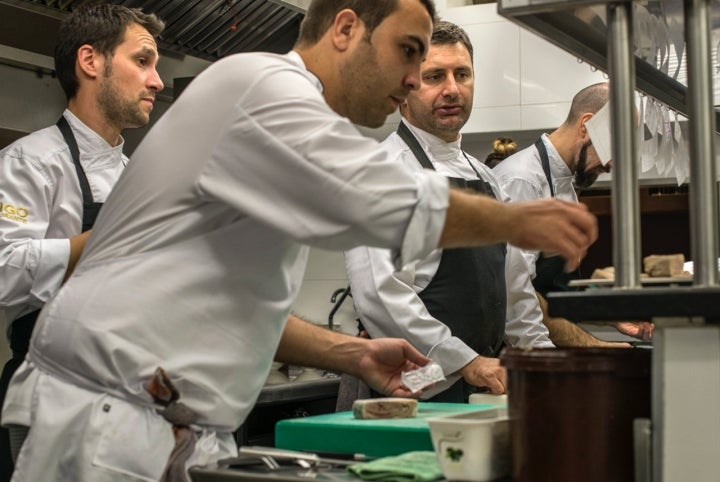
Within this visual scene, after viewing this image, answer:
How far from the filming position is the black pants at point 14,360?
2.38 metres

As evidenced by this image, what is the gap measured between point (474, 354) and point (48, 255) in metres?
1.00

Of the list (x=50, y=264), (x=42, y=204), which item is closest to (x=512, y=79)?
(x=42, y=204)

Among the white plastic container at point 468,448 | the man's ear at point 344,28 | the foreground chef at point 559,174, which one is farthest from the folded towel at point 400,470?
the foreground chef at point 559,174

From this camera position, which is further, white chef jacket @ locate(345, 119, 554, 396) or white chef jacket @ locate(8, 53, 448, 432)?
white chef jacket @ locate(345, 119, 554, 396)

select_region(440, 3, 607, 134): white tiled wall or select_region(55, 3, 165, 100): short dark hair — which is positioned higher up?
select_region(440, 3, 607, 134): white tiled wall

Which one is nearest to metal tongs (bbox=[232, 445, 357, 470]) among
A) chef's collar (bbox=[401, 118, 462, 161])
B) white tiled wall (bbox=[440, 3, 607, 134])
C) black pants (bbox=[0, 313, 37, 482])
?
black pants (bbox=[0, 313, 37, 482])

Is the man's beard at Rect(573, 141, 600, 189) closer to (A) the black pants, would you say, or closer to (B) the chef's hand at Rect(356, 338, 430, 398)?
Answer: (B) the chef's hand at Rect(356, 338, 430, 398)

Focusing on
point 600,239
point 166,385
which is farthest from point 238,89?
point 600,239

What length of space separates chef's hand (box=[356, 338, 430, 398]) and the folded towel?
0.49 m

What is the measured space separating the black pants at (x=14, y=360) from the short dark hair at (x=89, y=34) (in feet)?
1.99

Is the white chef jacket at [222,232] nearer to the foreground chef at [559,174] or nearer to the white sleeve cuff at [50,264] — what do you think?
the white sleeve cuff at [50,264]

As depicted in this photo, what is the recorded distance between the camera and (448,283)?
2.64 meters

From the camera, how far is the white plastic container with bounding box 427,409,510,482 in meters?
1.27

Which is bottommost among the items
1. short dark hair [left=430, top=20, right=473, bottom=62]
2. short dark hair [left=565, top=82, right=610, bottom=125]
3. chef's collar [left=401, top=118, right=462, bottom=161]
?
chef's collar [left=401, top=118, right=462, bottom=161]
